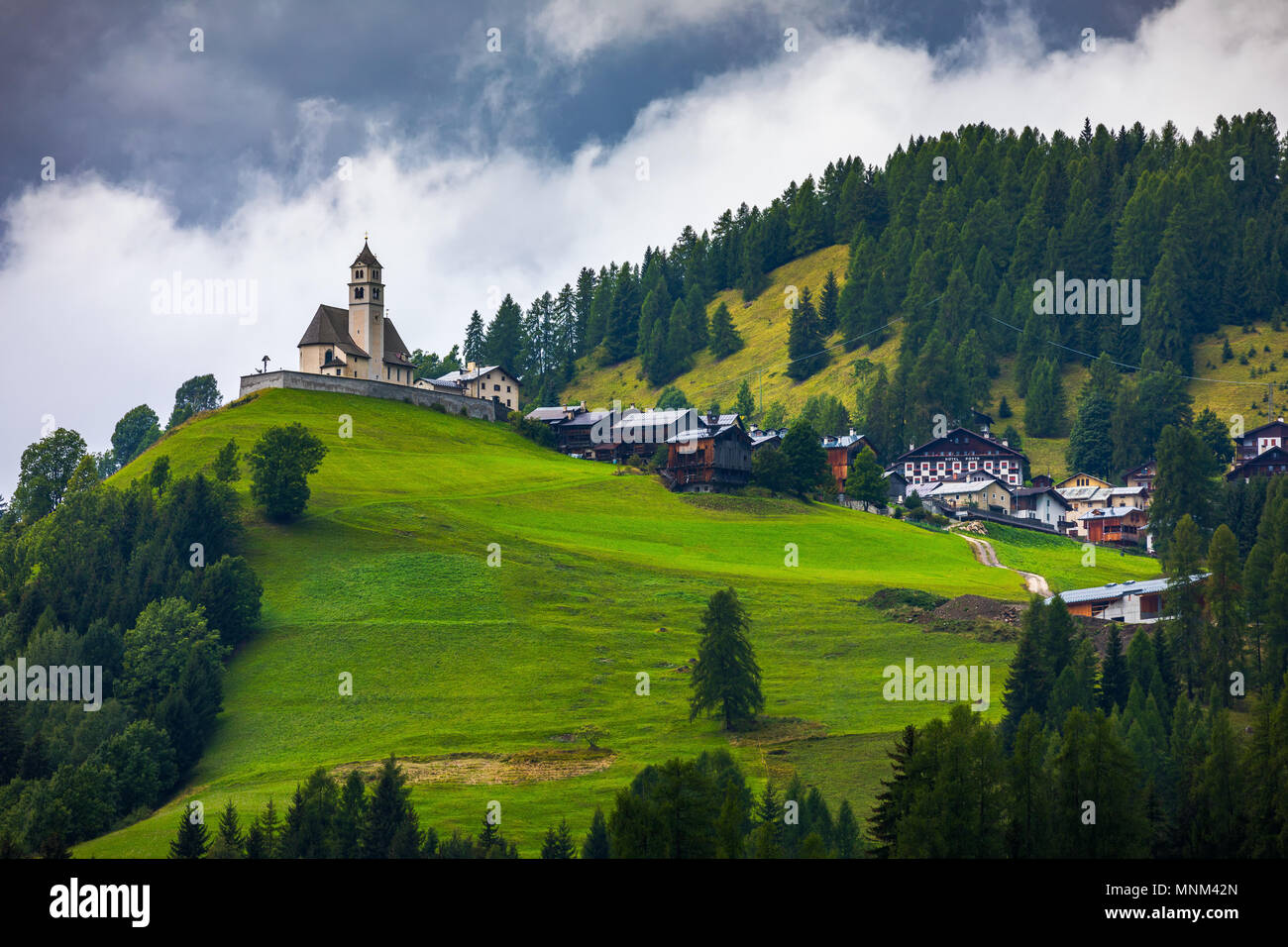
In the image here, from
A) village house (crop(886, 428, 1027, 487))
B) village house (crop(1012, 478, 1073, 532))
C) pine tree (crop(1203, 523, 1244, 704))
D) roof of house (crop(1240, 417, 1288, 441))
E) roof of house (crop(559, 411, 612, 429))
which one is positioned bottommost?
pine tree (crop(1203, 523, 1244, 704))

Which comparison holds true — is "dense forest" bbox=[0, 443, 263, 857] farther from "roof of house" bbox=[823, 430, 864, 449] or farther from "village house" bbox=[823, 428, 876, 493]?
"roof of house" bbox=[823, 430, 864, 449]

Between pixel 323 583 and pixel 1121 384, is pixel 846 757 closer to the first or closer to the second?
pixel 323 583

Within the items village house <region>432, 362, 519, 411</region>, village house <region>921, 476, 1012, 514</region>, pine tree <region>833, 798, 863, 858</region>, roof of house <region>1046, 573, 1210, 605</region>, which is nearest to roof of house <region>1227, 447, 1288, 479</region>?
village house <region>921, 476, 1012, 514</region>

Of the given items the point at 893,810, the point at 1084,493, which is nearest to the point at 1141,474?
the point at 1084,493

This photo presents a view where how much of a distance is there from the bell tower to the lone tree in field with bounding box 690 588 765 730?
9284 centimetres

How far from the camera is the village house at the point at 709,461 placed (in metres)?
140

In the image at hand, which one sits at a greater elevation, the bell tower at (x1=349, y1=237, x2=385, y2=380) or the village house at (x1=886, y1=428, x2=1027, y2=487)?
the bell tower at (x1=349, y1=237, x2=385, y2=380)

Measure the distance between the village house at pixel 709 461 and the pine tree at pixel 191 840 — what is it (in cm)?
7656

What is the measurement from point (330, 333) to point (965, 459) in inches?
2633

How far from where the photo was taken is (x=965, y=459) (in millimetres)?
165000

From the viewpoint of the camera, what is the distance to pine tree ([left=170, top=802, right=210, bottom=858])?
62500 mm

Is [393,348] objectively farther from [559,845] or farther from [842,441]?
[559,845]

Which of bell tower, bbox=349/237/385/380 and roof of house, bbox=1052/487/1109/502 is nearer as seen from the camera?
roof of house, bbox=1052/487/1109/502
